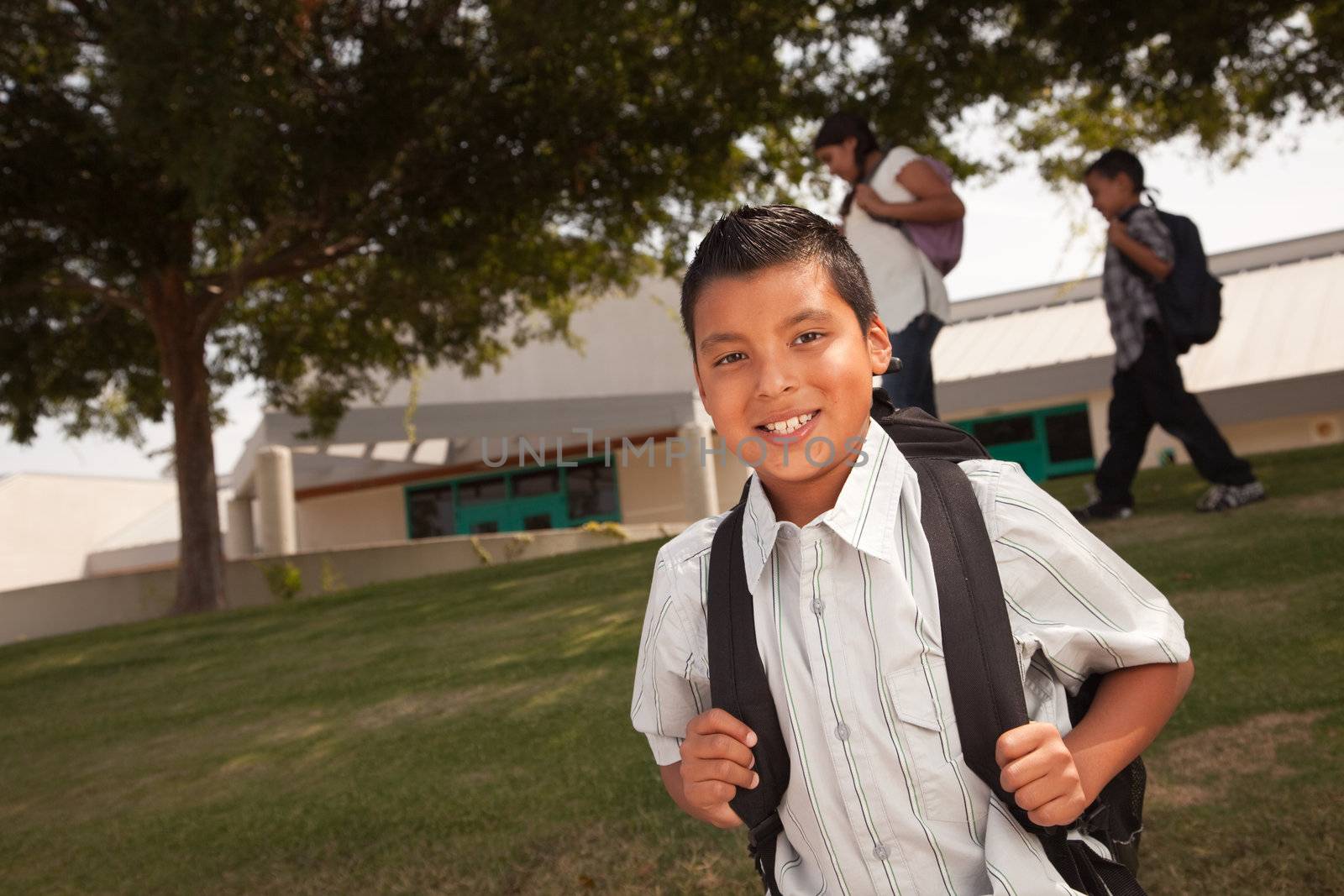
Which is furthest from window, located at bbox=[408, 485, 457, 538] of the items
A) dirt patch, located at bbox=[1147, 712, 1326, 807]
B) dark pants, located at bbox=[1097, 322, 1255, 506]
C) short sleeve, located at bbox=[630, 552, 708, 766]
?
short sleeve, located at bbox=[630, 552, 708, 766]

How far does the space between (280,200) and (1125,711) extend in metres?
12.4

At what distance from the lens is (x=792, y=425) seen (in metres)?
1.58

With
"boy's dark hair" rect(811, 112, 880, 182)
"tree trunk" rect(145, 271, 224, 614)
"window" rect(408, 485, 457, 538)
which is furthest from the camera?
"window" rect(408, 485, 457, 538)

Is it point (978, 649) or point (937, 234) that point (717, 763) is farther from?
point (937, 234)

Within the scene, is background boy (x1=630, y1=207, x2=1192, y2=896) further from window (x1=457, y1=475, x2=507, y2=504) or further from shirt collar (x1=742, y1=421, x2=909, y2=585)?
window (x1=457, y1=475, x2=507, y2=504)

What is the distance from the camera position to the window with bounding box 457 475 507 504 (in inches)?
1178

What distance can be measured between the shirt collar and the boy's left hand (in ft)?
0.89

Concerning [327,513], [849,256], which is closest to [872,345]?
[849,256]

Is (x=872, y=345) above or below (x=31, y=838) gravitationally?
above

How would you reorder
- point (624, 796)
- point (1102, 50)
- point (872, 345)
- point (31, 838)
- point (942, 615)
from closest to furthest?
point (942, 615) < point (872, 345) < point (624, 796) < point (31, 838) < point (1102, 50)

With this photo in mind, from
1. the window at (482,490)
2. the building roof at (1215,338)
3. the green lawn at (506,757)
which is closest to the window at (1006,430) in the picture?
the building roof at (1215,338)

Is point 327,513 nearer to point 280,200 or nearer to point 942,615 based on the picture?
point 280,200

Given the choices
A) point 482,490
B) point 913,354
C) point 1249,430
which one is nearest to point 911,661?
point 913,354

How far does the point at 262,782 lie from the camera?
3879mm
